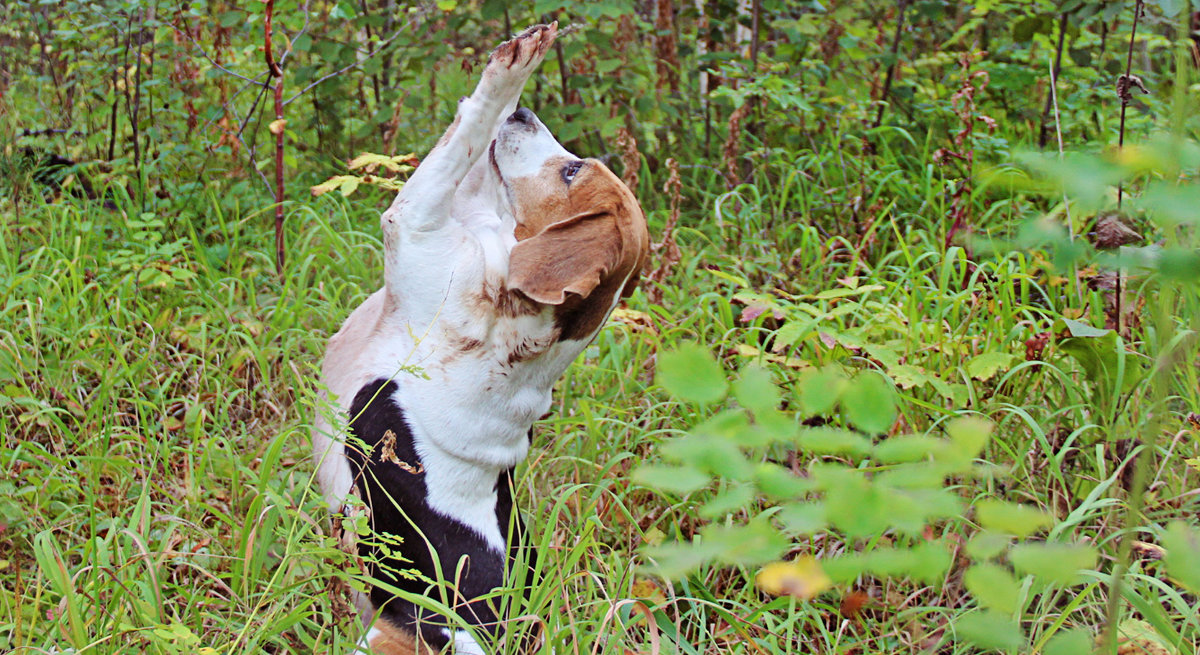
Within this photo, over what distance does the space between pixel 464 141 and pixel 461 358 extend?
52cm

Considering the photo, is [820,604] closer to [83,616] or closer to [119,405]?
[83,616]

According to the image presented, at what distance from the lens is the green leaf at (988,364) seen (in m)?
3.01

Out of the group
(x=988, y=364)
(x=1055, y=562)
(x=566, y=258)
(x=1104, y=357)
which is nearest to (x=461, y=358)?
(x=566, y=258)

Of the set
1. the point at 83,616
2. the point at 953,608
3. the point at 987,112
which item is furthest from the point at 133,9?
the point at 987,112

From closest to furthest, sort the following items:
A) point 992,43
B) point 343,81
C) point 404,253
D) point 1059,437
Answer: point 404,253 < point 1059,437 < point 343,81 < point 992,43

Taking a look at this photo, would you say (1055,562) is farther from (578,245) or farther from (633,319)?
(633,319)

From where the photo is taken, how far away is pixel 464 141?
7.63 ft

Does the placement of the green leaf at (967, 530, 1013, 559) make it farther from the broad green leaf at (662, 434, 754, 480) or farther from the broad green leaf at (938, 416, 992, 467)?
the broad green leaf at (662, 434, 754, 480)

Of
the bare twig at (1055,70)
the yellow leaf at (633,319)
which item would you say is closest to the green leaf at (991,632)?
the yellow leaf at (633,319)

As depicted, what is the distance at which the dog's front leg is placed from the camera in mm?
2287

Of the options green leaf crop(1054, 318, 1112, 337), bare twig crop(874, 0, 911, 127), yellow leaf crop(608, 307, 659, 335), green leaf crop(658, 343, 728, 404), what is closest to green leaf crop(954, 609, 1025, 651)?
green leaf crop(658, 343, 728, 404)

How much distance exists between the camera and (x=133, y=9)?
3895 millimetres

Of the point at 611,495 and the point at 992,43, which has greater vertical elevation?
the point at 992,43

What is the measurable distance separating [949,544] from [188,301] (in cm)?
282
